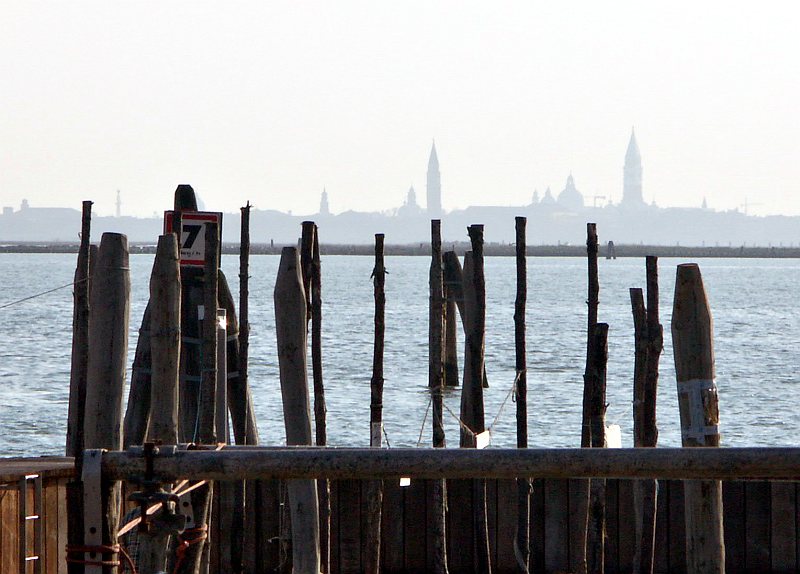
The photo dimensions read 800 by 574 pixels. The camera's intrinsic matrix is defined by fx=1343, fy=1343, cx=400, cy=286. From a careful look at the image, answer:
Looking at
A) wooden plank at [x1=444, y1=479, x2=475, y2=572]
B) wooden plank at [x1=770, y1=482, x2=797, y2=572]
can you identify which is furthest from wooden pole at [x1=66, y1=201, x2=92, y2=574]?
wooden plank at [x1=770, y1=482, x2=797, y2=572]

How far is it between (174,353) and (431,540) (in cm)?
496

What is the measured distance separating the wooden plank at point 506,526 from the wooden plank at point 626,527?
90cm

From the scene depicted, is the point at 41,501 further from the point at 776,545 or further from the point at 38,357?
the point at 38,357

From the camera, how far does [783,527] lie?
1114 cm

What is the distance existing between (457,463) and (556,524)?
6.56 metres

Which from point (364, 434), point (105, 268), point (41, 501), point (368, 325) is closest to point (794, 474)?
point (105, 268)

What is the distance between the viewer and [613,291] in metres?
98.9

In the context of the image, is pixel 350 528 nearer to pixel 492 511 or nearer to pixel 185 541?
pixel 492 511

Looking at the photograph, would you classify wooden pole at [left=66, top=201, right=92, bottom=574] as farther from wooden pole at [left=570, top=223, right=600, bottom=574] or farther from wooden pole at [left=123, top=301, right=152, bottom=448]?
wooden pole at [left=570, top=223, right=600, bottom=574]

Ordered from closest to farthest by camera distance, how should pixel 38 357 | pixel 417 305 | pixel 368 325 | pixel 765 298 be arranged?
1. pixel 38 357
2. pixel 368 325
3. pixel 417 305
4. pixel 765 298

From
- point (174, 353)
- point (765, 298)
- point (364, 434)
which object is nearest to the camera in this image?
point (174, 353)

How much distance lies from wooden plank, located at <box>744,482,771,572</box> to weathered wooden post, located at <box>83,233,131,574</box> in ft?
19.2

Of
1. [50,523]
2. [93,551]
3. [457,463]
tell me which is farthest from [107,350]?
[457,463]

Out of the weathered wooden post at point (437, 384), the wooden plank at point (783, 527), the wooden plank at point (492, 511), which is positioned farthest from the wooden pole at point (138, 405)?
the wooden plank at point (783, 527)
